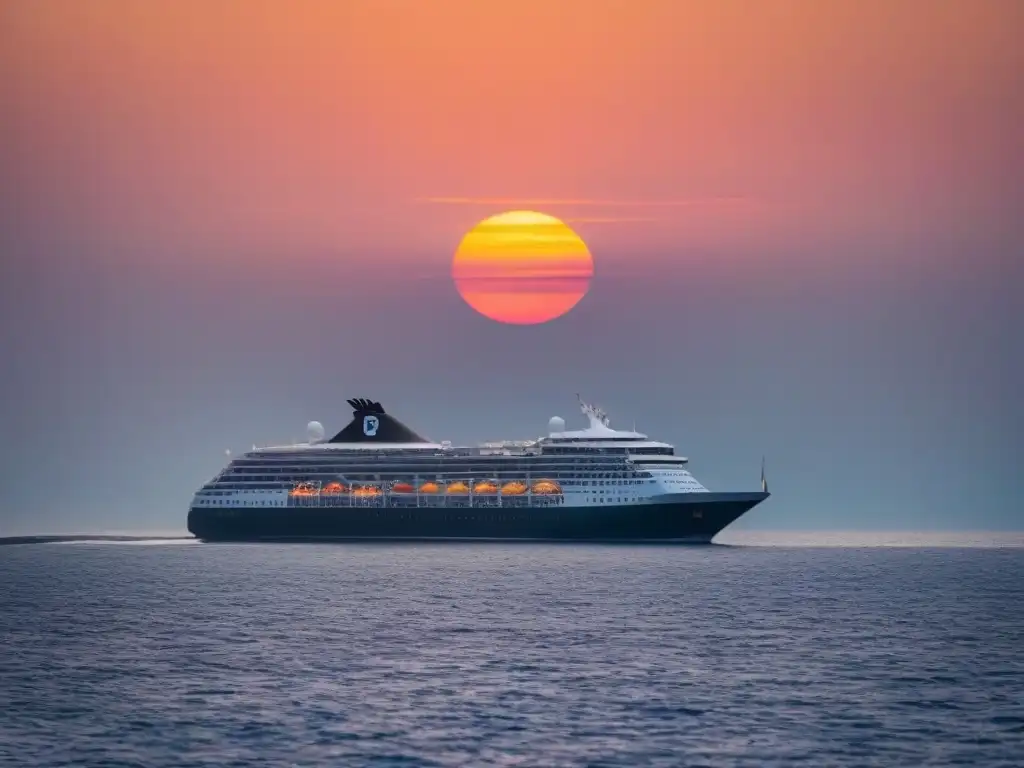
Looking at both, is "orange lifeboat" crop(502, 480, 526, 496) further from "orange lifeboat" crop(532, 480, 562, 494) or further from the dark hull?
the dark hull

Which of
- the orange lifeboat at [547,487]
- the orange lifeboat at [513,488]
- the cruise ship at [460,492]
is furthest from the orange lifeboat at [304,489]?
the orange lifeboat at [547,487]

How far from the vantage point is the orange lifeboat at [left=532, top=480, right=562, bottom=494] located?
15225 cm

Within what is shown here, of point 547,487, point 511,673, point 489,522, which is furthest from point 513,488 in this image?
point 511,673

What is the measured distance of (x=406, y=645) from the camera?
203 feet

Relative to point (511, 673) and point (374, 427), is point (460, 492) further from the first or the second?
point (511, 673)

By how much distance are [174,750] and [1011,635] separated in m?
39.9

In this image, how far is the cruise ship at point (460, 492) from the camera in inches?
5846

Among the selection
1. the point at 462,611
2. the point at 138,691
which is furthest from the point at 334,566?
the point at 138,691

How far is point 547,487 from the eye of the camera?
153 metres

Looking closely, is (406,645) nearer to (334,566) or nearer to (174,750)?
(174,750)

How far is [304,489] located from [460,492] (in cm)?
1588

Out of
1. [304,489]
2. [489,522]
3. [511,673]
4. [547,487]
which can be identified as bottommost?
[511,673]

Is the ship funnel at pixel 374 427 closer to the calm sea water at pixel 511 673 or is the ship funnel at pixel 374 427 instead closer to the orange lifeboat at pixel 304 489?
the orange lifeboat at pixel 304 489

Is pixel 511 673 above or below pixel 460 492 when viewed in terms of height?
below
